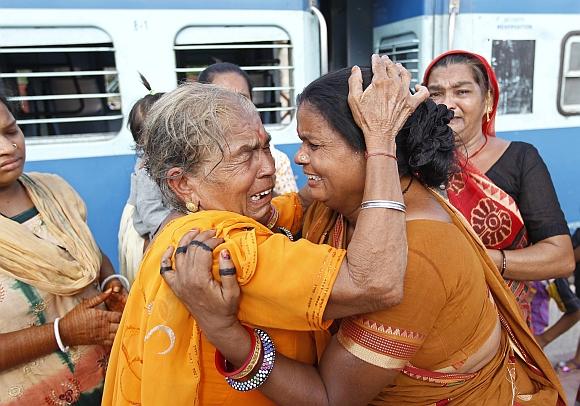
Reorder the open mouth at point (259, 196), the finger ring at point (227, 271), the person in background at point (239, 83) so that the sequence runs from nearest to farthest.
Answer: the finger ring at point (227, 271) → the open mouth at point (259, 196) → the person in background at point (239, 83)

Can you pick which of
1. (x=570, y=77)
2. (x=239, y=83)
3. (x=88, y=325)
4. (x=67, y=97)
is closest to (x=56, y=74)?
(x=67, y=97)

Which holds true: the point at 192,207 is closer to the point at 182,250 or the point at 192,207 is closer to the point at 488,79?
the point at 182,250

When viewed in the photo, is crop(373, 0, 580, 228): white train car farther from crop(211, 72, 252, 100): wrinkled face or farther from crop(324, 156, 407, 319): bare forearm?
crop(324, 156, 407, 319): bare forearm

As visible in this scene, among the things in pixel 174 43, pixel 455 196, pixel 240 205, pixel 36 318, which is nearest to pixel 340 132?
pixel 240 205

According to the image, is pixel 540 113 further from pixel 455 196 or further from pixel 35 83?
pixel 35 83

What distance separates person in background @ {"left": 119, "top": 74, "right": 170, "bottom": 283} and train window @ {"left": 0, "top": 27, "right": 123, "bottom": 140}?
66 cm

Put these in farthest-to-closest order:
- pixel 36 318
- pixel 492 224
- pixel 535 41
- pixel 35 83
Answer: pixel 535 41, pixel 35 83, pixel 492 224, pixel 36 318

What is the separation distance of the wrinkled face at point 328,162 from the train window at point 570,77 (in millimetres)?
3521

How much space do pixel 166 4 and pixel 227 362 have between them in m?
2.62

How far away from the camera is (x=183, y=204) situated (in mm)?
1336

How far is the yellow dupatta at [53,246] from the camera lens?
61.0 inches

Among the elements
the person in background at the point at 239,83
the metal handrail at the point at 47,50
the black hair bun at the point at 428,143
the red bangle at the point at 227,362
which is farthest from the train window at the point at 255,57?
the red bangle at the point at 227,362

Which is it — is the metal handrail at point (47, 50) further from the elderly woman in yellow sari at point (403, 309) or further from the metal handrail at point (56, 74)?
the elderly woman in yellow sari at point (403, 309)

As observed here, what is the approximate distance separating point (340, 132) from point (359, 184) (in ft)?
0.48
